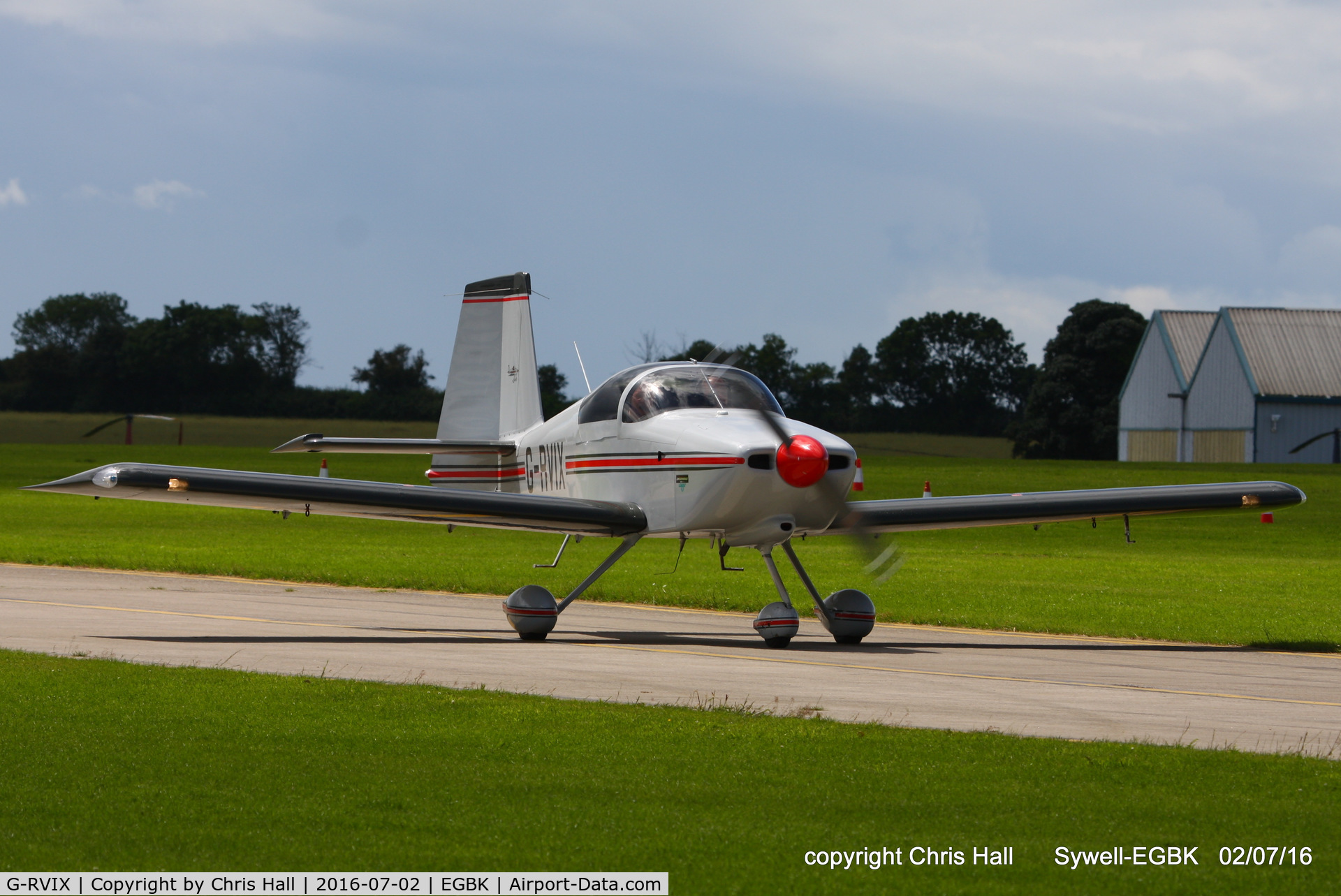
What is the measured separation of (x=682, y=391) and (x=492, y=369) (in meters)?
6.27

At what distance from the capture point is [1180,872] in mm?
5984

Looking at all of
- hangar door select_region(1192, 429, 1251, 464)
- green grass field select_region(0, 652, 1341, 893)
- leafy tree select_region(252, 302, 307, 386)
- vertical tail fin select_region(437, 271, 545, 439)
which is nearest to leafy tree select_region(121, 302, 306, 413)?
leafy tree select_region(252, 302, 307, 386)

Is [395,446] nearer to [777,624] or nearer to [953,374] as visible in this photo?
[777,624]

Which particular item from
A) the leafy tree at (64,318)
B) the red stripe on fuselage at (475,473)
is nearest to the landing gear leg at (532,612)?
the red stripe on fuselage at (475,473)

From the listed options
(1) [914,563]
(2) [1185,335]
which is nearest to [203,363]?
(2) [1185,335]

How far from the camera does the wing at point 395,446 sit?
739 inches

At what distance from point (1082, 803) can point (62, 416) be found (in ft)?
343

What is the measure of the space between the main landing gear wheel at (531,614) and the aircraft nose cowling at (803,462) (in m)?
3.08

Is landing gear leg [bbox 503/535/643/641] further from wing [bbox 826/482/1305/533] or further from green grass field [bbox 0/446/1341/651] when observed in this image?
green grass field [bbox 0/446/1341/651]

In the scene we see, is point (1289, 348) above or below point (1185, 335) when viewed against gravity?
below

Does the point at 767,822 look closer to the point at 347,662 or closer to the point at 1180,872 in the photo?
the point at 1180,872

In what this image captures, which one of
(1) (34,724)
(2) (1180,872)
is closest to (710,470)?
(1) (34,724)

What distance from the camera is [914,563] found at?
27.4 metres

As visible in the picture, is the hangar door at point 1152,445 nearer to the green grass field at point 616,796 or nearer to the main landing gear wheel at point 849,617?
the main landing gear wheel at point 849,617
